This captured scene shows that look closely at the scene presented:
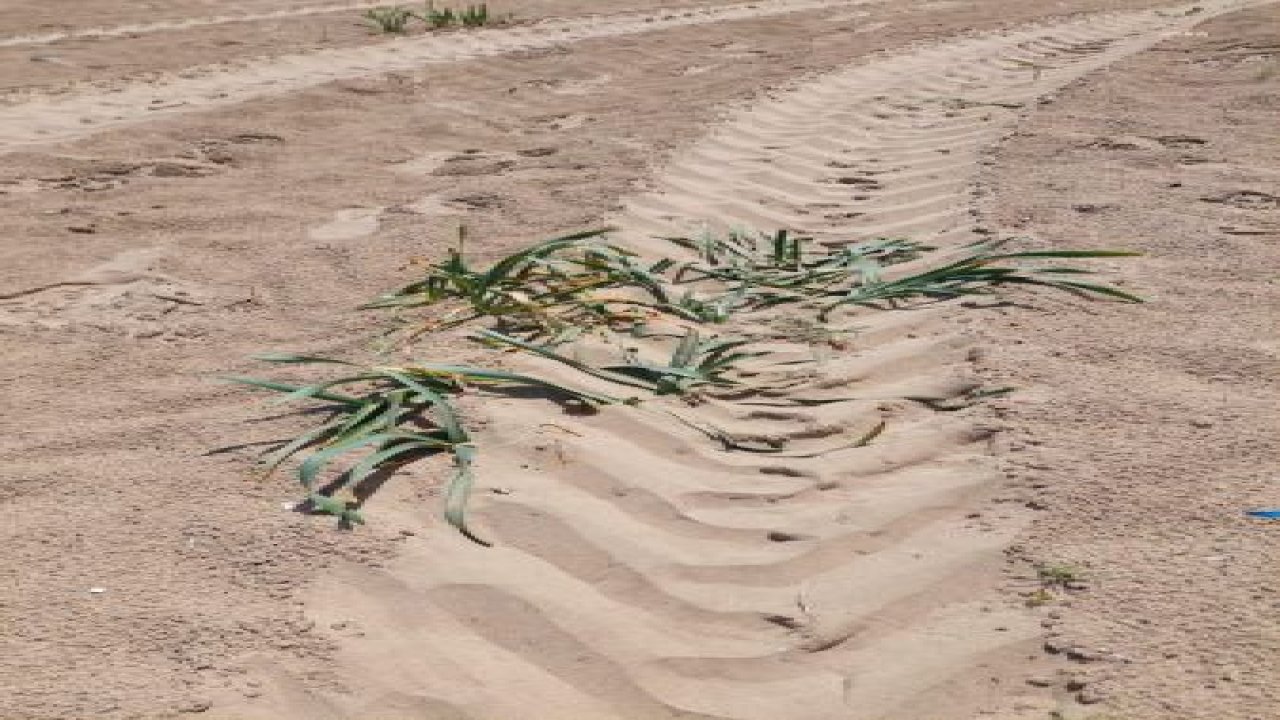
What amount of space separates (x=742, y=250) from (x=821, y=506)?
139 centimetres

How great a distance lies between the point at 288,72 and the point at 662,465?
16.1ft

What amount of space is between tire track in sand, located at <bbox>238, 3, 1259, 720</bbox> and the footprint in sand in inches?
52.9

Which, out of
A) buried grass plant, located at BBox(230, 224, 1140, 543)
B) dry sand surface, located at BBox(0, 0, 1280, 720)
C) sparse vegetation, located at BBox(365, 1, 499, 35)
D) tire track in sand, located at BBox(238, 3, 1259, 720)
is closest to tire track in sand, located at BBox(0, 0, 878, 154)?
sparse vegetation, located at BBox(365, 1, 499, 35)

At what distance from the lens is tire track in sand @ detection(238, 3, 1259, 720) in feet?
5.10

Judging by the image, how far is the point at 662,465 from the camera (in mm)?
2123

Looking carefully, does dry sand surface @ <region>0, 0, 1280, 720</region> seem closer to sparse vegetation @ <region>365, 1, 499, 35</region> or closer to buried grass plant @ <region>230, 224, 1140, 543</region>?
buried grass plant @ <region>230, 224, 1140, 543</region>

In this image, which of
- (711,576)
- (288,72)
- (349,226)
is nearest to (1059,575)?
(711,576)

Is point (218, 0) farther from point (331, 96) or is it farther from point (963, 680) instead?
point (963, 680)

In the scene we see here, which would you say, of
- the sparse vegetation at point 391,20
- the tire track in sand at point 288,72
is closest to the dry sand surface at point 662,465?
the tire track in sand at point 288,72

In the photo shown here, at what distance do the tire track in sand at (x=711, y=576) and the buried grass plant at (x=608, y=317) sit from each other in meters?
0.08

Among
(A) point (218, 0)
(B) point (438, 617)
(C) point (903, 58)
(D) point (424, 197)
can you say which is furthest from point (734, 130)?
(A) point (218, 0)

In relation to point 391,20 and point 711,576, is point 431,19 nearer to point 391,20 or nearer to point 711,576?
point 391,20

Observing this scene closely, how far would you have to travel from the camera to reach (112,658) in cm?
157

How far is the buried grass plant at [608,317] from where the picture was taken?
2.12 m
